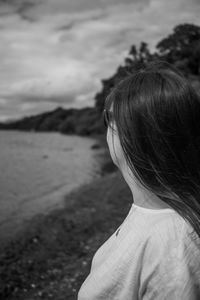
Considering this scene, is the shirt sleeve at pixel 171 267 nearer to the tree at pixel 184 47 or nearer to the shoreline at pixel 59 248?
the shoreline at pixel 59 248

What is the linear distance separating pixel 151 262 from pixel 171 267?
0.29ft

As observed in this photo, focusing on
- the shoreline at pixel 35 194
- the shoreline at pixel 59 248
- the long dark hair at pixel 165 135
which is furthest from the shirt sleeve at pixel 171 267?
the shoreline at pixel 35 194

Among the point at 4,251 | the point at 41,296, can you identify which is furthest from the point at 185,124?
the point at 4,251

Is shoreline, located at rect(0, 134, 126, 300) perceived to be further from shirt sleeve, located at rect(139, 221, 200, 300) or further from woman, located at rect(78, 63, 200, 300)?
shirt sleeve, located at rect(139, 221, 200, 300)

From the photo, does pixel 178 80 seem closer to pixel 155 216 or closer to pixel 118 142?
pixel 118 142

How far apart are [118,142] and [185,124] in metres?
0.35

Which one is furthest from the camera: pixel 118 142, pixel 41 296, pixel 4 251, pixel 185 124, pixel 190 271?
pixel 4 251

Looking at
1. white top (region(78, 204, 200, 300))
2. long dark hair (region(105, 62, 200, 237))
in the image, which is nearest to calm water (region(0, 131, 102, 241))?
white top (region(78, 204, 200, 300))

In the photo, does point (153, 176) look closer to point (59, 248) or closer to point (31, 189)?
point (59, 248)

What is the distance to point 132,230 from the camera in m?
1.43

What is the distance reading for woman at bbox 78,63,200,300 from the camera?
1.32 m

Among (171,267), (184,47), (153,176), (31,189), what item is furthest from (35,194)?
(184,47)

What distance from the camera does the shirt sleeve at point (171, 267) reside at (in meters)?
1.25

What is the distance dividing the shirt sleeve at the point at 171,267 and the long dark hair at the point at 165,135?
0.50 feet
